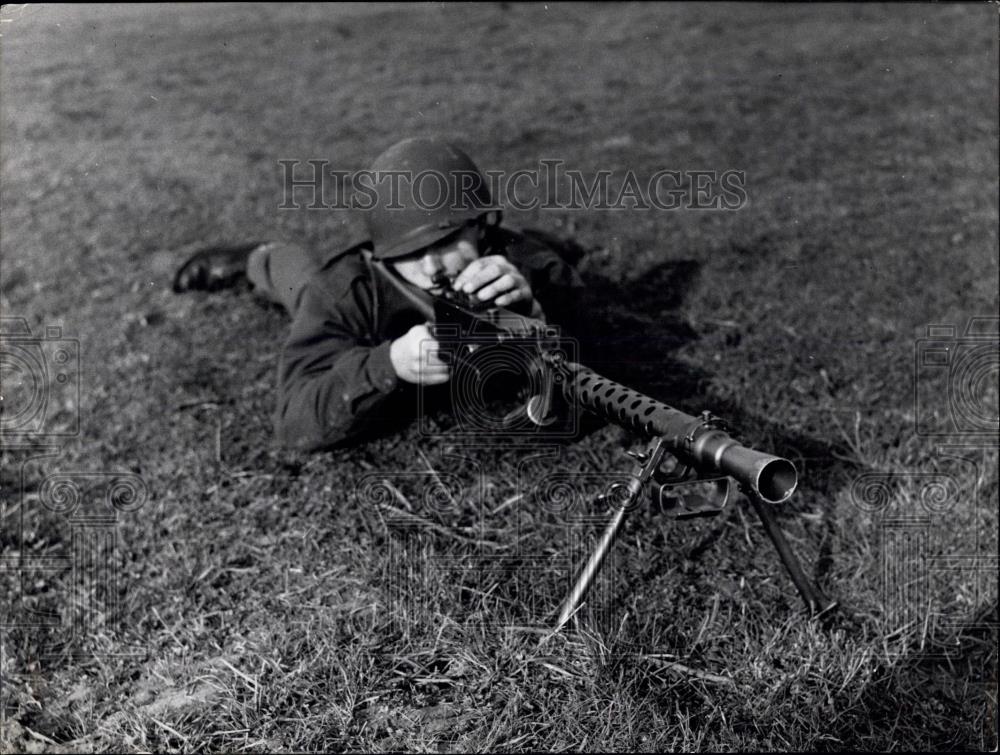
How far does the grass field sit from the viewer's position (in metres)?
3.02

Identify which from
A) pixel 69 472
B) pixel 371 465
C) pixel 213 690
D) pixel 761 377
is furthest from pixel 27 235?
pixel 761 377

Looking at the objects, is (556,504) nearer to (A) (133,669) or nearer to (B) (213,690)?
(B) (213,690)

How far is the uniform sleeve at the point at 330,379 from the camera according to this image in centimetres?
385

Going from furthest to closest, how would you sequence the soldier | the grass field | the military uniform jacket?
the military uniform jacket, the soldier, the grass field

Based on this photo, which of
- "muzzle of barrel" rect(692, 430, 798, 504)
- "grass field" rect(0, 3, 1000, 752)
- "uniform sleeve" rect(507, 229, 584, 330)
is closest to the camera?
"muzzle of barrel" rect(692, 430, 798, 504)

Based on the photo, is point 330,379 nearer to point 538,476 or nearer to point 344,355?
point 344,355

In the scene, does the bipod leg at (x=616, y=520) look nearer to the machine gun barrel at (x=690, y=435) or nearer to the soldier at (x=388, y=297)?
the machine gun barrel at (x=690, y=435)

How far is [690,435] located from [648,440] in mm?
424

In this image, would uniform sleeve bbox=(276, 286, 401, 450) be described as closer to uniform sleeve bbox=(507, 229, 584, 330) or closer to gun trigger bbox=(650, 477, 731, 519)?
uniform sleeve bbox=(507, 229, 584, 330)

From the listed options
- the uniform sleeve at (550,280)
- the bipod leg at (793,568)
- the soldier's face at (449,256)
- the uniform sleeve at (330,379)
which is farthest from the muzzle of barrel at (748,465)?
the uniform sleeve at (550,280)

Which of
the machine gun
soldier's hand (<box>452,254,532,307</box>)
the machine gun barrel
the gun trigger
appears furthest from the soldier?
the gun trigger

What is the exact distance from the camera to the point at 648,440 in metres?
3.11

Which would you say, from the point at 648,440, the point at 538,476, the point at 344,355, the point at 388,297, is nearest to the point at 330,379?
the point at 344,355

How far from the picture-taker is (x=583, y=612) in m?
3.23
